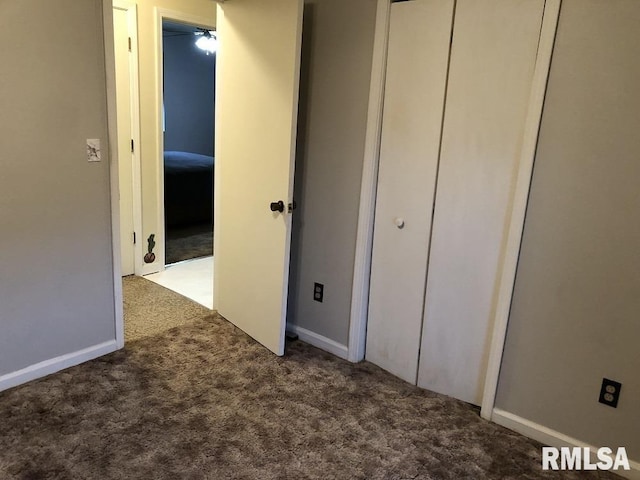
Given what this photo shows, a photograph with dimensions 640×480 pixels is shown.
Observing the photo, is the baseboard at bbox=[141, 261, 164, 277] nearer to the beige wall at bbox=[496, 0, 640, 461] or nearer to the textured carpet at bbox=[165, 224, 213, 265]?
the textured carpet at bbox=[165, 224, 213, 265]

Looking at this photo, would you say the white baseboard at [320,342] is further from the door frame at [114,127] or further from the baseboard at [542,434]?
the door frame at [114,127]

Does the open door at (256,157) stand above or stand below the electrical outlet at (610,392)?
above

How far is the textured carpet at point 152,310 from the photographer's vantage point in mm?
3027

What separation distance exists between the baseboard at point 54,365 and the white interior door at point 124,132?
1.06 m

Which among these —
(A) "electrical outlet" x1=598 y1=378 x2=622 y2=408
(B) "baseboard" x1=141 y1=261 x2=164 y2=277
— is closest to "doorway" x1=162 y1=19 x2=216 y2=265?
(B) "baseboard" x1=141 y1=261 x2=164 y2=277

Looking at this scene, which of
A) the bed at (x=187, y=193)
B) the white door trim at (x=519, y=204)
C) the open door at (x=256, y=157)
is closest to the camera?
the white door trim at (x=519, y=204)

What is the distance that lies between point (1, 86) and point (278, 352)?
1821 mm

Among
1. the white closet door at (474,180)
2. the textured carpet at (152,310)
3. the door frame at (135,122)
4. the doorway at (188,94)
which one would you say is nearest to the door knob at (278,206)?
the white closet door at (474,180)

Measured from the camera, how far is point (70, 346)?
8.32ft

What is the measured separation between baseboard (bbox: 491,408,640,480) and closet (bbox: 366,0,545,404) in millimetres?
153

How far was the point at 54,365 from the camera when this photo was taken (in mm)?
2471

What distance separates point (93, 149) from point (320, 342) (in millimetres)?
1598

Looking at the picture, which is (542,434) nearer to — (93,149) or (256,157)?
(256,157)

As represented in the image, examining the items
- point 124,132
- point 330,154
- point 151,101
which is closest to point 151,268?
point 124,132
